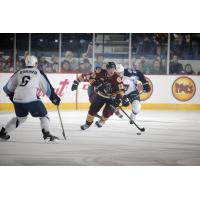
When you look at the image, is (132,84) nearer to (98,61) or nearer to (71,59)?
(98,61)

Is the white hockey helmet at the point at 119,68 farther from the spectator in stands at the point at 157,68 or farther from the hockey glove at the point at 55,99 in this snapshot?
the hockey glove at the point at 55,99

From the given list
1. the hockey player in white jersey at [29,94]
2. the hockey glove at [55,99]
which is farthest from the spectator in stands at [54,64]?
the hockey glove at [55,99]

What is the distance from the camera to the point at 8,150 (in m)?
7.11

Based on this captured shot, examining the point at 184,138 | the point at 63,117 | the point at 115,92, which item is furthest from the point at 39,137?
the point at 184,138

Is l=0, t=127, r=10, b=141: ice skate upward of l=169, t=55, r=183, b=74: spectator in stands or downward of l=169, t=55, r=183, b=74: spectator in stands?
downward

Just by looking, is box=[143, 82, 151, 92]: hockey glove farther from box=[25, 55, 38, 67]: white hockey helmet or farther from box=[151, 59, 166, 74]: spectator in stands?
box=[25, 55, 38, 67]: white hockey helmet

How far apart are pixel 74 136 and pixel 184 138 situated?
94 centimetres

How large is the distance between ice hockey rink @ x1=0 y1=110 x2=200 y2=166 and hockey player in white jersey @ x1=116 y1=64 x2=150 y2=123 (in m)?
0.08

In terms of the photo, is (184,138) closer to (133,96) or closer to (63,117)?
(133,96)

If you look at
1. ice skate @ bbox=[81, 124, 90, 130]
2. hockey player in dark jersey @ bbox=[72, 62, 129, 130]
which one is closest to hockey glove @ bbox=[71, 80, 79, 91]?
hockey player in dark jersey @ bbox=[72, 62, 129, 130]

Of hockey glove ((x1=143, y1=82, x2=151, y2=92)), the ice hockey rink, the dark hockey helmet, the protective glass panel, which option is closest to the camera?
the ice hockey rink

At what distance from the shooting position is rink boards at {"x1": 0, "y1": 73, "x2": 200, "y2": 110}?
7.32 m
